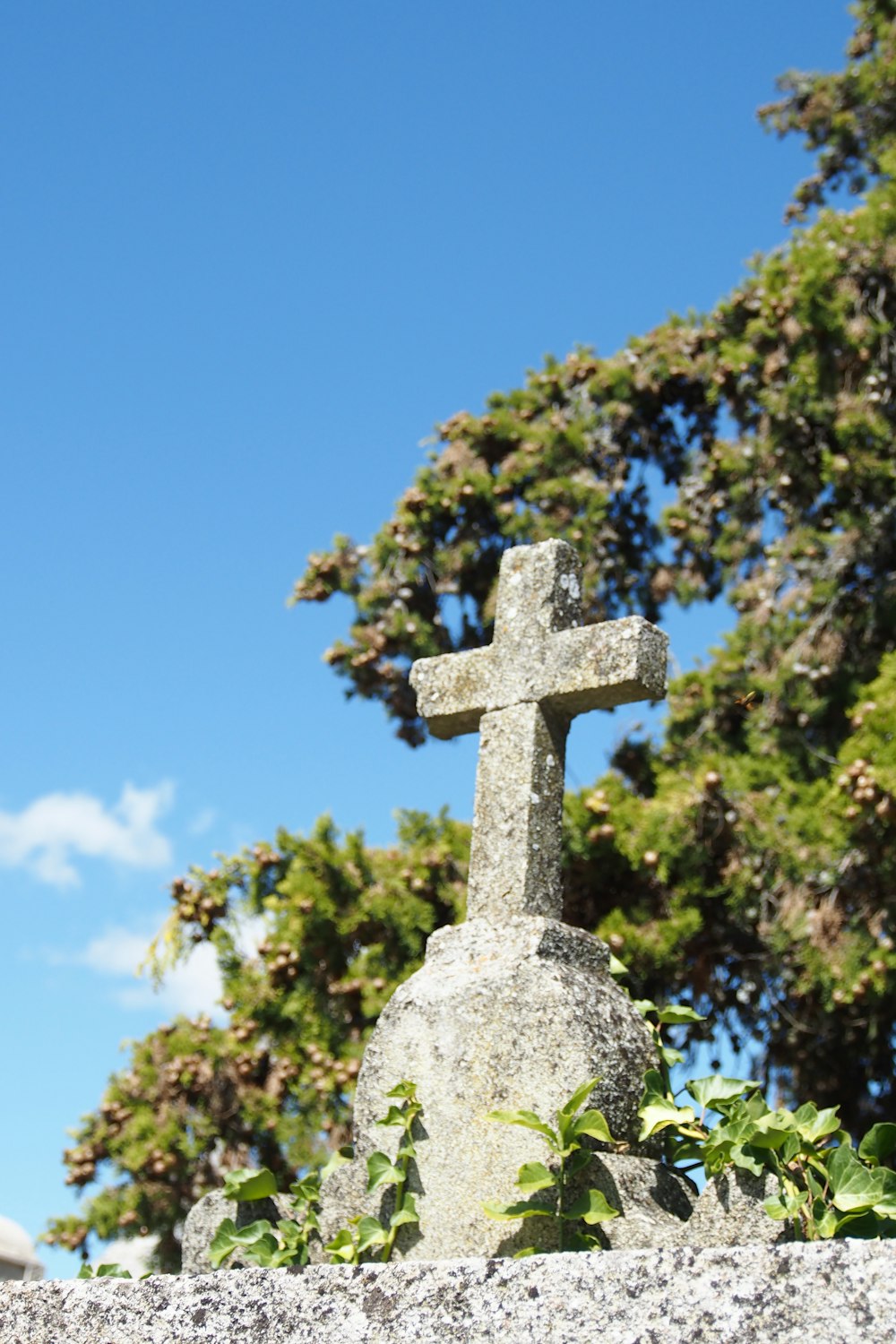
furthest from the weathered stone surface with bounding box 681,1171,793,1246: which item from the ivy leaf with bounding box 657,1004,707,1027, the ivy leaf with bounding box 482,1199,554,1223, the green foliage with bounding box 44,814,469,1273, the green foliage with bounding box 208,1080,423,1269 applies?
the green foliage with bounding box 44,814,469,1273

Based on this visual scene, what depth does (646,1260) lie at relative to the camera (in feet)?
6.03

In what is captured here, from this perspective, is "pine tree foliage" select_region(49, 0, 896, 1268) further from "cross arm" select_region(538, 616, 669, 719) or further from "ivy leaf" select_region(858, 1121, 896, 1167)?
"ivy leaf" select_region(858, 1121, 896, 1167)

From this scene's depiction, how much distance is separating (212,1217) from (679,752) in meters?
4.60

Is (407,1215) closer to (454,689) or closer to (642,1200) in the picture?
(642,1200)

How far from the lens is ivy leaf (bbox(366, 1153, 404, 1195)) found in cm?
296

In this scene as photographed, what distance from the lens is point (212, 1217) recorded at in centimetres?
351

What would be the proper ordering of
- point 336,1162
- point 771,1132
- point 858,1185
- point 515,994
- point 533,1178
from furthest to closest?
1. point 336,1162
2. point 515,994
3. point 533,1178
4. point 771,1132
5. point 858,1185

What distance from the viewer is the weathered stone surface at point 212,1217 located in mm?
3373

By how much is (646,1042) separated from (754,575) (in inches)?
210

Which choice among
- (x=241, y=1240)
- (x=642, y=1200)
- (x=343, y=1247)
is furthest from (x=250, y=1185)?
(x=642, y=1200)

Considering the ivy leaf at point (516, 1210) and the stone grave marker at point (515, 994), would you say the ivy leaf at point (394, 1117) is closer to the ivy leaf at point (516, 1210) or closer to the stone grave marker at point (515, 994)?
the stone grave marker at point (515, 994)

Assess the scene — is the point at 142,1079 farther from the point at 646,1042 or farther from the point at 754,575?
the point at 646,1042

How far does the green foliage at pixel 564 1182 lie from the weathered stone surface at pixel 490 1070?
0.21ft

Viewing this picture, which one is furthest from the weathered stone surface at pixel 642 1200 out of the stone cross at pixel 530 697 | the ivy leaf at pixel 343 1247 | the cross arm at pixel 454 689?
the cross arm at pixel 454 689
